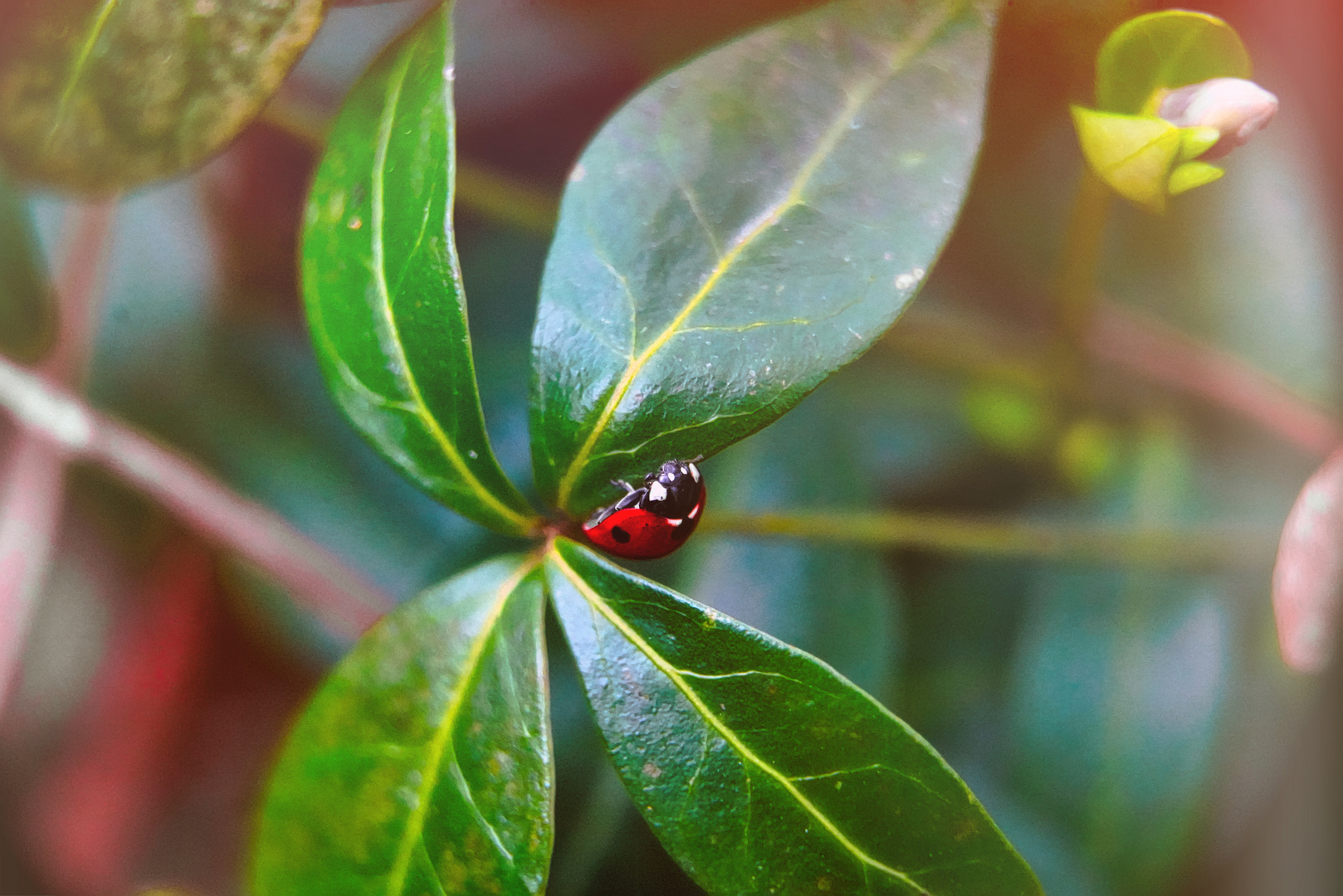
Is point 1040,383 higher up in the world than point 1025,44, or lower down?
lower down

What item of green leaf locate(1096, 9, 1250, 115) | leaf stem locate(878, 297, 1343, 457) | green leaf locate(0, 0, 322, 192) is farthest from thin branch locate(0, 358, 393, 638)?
green leaf locate(1096, 9, 1250, 115)

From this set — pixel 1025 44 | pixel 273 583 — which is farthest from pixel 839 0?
pixel 273 583

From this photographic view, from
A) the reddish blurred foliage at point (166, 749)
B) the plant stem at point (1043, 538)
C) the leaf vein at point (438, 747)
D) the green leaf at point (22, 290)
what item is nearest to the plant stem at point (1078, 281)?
the plant stem at point (1043, 538)

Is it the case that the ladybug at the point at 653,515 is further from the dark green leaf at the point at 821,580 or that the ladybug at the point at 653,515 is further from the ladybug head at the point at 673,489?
the dark green leaf at the point at 821,580

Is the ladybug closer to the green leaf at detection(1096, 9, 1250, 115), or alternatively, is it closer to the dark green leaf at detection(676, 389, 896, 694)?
the dark green leaf at detection(676, 389, 896, 694)

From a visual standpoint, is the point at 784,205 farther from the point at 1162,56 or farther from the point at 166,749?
the point at 166,749

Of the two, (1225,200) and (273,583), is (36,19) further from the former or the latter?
(1225,200)
